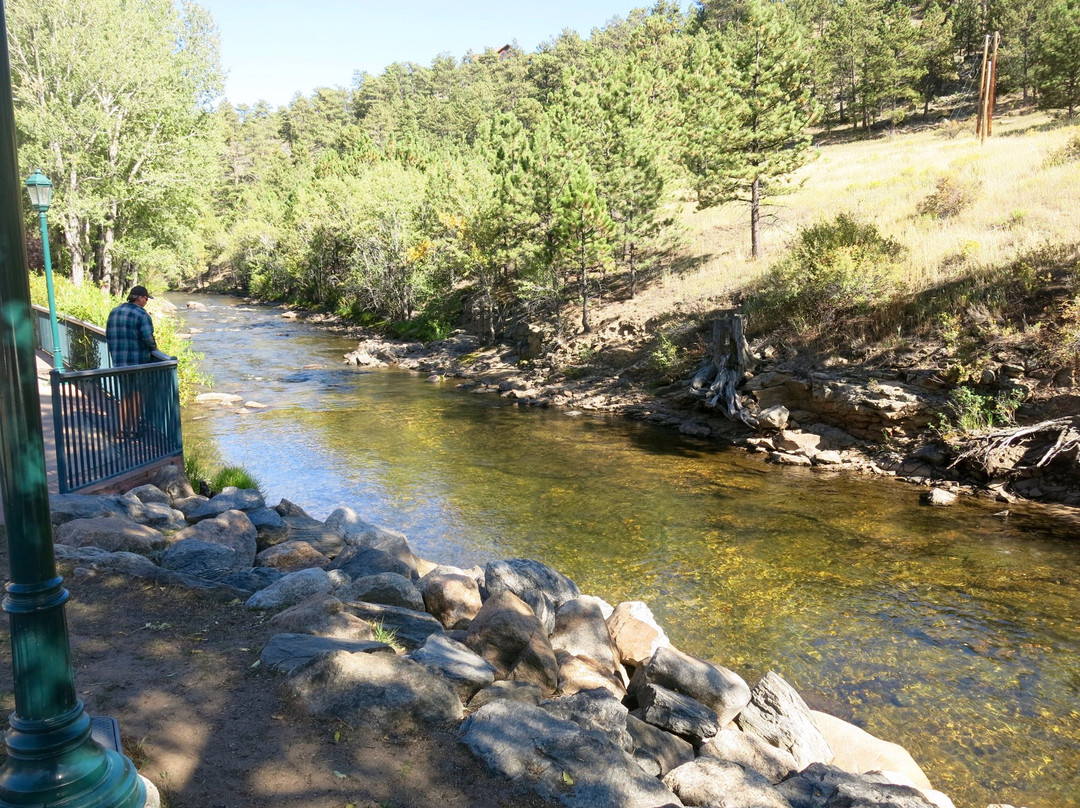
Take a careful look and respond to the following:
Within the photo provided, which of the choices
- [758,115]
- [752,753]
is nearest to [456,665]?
[752,753]

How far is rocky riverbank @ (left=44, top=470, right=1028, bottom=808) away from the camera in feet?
14.5

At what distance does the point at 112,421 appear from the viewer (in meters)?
9.16

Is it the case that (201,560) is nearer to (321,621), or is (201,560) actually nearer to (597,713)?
(321,621)

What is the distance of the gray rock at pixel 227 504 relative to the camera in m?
9.23

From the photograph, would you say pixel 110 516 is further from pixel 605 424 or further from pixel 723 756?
pixel 605 424

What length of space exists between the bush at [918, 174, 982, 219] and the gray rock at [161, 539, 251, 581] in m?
23.8

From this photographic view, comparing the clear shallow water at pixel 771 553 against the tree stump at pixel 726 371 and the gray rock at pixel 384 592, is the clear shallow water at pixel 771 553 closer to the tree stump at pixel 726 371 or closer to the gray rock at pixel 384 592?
the tree stump at pixel 726 371

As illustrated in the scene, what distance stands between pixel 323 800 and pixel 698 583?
7816mm

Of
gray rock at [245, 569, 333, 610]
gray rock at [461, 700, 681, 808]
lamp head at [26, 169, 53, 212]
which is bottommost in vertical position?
gray rock at [461, 700, 681, 808]

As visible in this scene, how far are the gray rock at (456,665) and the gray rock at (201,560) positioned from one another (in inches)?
93.6

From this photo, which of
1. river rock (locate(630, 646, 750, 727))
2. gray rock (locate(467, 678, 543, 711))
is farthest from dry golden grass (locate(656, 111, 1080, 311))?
gray rock (locate(467, 678, 543, 711))

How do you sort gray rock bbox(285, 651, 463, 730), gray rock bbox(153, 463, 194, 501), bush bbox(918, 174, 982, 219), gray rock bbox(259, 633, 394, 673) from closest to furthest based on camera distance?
1. gray rock bbox(285, 651, 463, 730)
2. gray rock bbox(259, 633, 394, 673)
3. gray rock bbox(153, 463, 194, 501)
4. bush bbox(918, 174, 982, 219)

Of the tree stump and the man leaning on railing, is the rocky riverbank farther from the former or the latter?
the tree stump

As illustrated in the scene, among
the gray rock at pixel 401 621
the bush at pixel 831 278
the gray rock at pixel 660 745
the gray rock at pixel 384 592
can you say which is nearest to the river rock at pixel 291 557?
the gray rock at pixel 384 592
